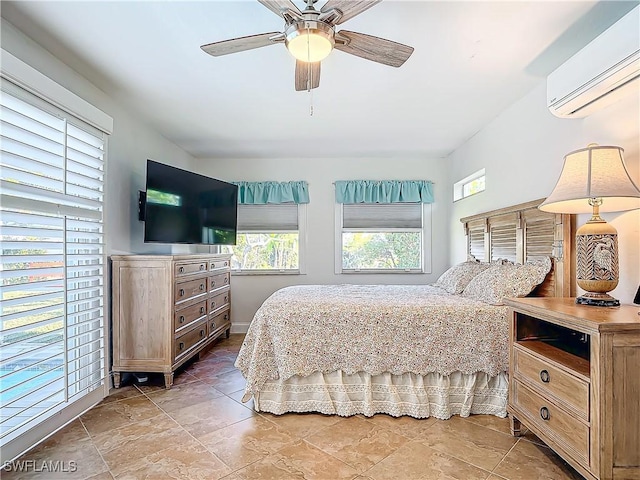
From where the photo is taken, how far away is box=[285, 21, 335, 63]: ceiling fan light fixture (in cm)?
154

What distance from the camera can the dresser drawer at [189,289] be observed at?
9.87 feet

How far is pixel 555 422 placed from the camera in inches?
67.2

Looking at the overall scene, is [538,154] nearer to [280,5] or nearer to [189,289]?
[280,5]

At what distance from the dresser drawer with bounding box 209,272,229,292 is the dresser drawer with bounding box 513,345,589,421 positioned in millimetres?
2858

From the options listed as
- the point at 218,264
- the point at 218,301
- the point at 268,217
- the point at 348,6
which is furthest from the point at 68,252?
the point at 268,217

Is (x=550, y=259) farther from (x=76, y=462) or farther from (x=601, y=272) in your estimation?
(x=76, y=462)

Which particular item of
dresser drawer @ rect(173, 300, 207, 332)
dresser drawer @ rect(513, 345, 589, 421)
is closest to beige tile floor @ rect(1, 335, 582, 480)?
dresser drawer @ rect(513, 345, 589, 421)

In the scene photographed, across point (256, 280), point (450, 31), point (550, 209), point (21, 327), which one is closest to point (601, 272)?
point (550, 209)

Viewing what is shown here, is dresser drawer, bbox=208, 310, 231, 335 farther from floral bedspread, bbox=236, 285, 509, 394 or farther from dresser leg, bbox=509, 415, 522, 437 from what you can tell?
dresser leg, bbox=509, 415, 522, 437

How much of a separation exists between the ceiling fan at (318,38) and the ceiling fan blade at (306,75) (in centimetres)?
1

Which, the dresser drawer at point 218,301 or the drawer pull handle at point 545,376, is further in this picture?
the dresser drawer at point 218,301

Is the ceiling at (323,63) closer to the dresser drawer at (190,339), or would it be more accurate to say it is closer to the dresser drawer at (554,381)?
the dresser drawer at (554,381)

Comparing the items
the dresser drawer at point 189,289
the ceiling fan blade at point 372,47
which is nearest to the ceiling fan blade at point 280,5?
the ceiling fan blade at point 372,47

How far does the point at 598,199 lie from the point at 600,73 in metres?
0.66
